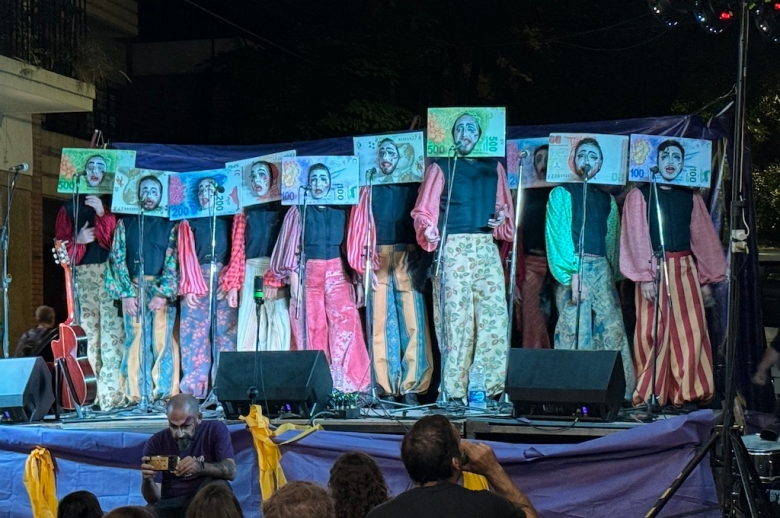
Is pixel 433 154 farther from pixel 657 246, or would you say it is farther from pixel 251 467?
pixel 251 467

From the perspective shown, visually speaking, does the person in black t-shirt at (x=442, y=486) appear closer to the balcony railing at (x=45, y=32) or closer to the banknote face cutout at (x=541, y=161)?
the banknote face cutout at (x=541, y=161)

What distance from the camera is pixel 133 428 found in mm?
7648

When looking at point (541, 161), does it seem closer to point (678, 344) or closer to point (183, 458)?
point (678, 344)

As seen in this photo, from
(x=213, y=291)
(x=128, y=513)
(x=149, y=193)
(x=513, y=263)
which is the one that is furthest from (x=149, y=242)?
(x=128, y=513)

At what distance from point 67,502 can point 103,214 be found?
5.15m

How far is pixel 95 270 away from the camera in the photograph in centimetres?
943

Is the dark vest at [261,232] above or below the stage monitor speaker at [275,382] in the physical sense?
above

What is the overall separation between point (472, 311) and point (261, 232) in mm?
1918

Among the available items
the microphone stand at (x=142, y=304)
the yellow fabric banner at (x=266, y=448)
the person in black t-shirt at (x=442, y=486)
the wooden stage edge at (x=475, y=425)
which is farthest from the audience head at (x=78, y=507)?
the microphone stand at (x=142, y=304)

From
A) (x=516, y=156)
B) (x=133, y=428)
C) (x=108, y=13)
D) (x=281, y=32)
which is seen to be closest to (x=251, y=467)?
(x=133, y=428)

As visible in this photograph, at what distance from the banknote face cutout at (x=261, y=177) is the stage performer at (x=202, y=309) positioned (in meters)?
0.40

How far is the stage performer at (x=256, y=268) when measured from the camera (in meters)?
8.81

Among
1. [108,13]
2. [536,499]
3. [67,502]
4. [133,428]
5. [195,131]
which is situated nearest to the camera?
[67,502]

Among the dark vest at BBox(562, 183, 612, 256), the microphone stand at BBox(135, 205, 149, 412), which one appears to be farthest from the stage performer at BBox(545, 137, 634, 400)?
the microphone stand at BBox(135, 205, 149, 412)
